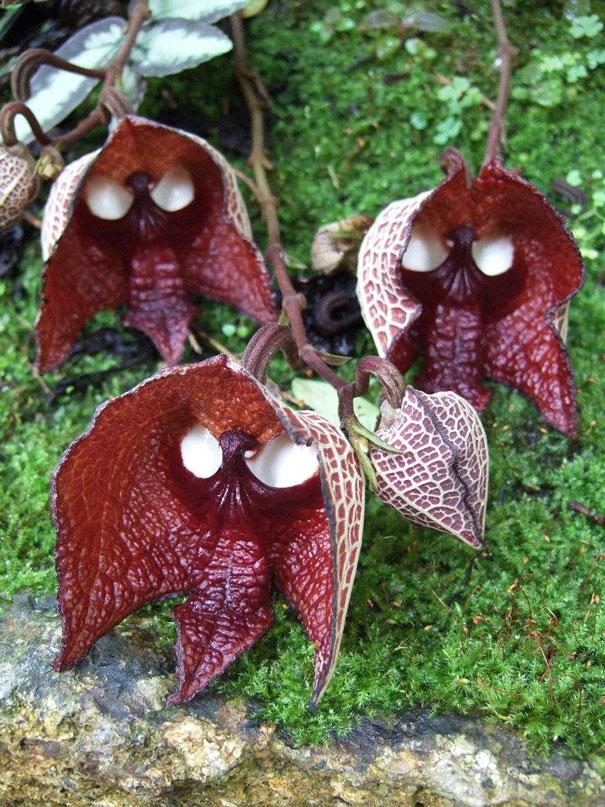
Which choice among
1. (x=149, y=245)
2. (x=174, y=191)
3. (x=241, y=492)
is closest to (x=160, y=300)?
(x=149, y=245)

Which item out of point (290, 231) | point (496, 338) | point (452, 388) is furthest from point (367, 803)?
point (290, 231)

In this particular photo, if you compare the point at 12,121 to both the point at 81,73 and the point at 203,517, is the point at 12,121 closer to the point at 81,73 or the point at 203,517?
the point at 81,73

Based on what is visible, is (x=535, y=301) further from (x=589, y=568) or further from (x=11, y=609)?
(x=11, y=609)

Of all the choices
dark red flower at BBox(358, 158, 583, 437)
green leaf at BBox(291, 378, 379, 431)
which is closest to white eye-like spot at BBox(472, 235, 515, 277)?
dark red flower at BBox(358, 158, 583, 437)

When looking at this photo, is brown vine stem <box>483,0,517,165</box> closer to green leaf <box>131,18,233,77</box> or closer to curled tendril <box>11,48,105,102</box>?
green leaf <box>131,18,233,77</box>

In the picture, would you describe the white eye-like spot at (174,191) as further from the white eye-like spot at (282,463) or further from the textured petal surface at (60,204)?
the white eye-like spot at (282,463)

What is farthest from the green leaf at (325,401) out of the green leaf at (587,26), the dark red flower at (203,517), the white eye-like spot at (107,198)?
the green leaf at (587,26)

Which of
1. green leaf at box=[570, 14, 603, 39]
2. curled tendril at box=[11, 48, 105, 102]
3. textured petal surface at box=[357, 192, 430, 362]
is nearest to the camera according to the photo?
textured petal surface at box=[357, 192, 430, 362]
